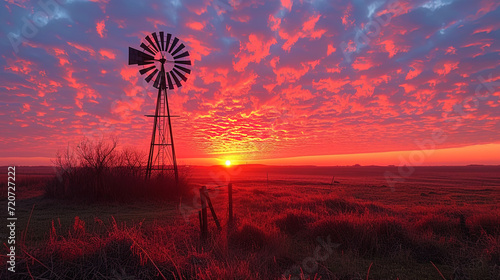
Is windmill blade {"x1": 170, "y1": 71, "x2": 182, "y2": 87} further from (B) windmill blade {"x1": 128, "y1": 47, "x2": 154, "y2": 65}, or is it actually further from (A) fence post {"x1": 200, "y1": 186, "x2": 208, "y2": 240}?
(A) fence post {"x1": 200, "y1": 186, "x2": 208, "y2": 240}

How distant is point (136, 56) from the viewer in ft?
64.7

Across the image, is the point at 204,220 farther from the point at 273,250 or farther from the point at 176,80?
the point at 176,80

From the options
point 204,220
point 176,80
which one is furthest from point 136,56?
point 204,220

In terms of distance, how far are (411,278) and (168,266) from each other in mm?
5427

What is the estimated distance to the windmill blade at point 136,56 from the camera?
19.5 meters

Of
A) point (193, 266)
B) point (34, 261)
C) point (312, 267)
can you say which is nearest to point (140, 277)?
point (193, 266)

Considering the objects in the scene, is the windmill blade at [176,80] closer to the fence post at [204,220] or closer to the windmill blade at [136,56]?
the windmill blade at [136,56]

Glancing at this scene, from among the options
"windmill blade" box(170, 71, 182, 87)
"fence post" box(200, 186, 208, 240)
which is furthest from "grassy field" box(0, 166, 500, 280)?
"windmill blade" box(170, 71, 182, 87)

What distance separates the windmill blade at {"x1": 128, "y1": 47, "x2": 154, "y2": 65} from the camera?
1947 cm

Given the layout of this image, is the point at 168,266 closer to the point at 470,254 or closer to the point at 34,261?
the point at 34,261

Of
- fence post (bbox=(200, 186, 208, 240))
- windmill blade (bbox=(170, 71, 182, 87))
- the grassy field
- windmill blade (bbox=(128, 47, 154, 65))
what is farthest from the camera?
windmill blade (bbox=(170, 71, 182, 87))

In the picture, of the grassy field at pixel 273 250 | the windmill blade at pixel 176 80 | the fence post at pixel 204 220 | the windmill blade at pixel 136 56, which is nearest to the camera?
the grassy field at pixel 273 250

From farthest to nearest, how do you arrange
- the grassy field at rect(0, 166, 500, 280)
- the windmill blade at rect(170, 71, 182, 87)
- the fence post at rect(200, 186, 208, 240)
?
the windmill blade at rect(170, 71, 182, 87), the fence post at rect(200, 186, 208, 240), the grassy field at rect(0, 166, 500, 280)

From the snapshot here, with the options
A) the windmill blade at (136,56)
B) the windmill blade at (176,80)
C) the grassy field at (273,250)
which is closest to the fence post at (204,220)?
the grassy field at (273,250)
